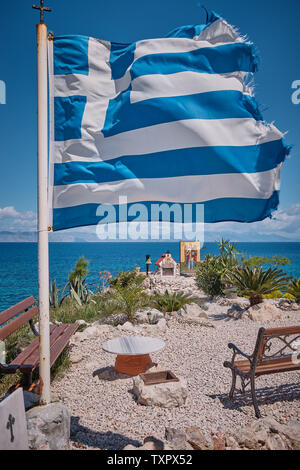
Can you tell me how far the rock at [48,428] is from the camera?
2789 mm

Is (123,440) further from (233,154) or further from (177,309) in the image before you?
(177,309)

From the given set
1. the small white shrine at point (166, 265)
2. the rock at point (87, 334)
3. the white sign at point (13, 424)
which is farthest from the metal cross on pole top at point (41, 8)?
the small white shrine at point (166, 265)

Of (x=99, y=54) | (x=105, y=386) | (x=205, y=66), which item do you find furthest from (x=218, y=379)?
(x=99, y=54)

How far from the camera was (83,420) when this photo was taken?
3934 millimetres

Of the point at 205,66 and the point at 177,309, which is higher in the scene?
the point at 205,66

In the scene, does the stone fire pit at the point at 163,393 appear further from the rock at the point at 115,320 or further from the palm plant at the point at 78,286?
the palm plant at the point at 78,286

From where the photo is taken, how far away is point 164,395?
4.23m

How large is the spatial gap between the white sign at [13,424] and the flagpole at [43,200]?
26.4 inches

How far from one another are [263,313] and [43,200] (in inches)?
299

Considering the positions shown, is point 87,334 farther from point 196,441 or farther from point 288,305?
point 288,305

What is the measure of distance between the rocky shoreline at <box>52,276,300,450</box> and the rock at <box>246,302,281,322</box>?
0.70 metres

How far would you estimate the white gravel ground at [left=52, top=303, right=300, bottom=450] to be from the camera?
3721 mm

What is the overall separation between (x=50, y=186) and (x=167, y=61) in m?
1.67

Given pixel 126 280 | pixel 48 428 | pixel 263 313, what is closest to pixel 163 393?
pixel 48 428
